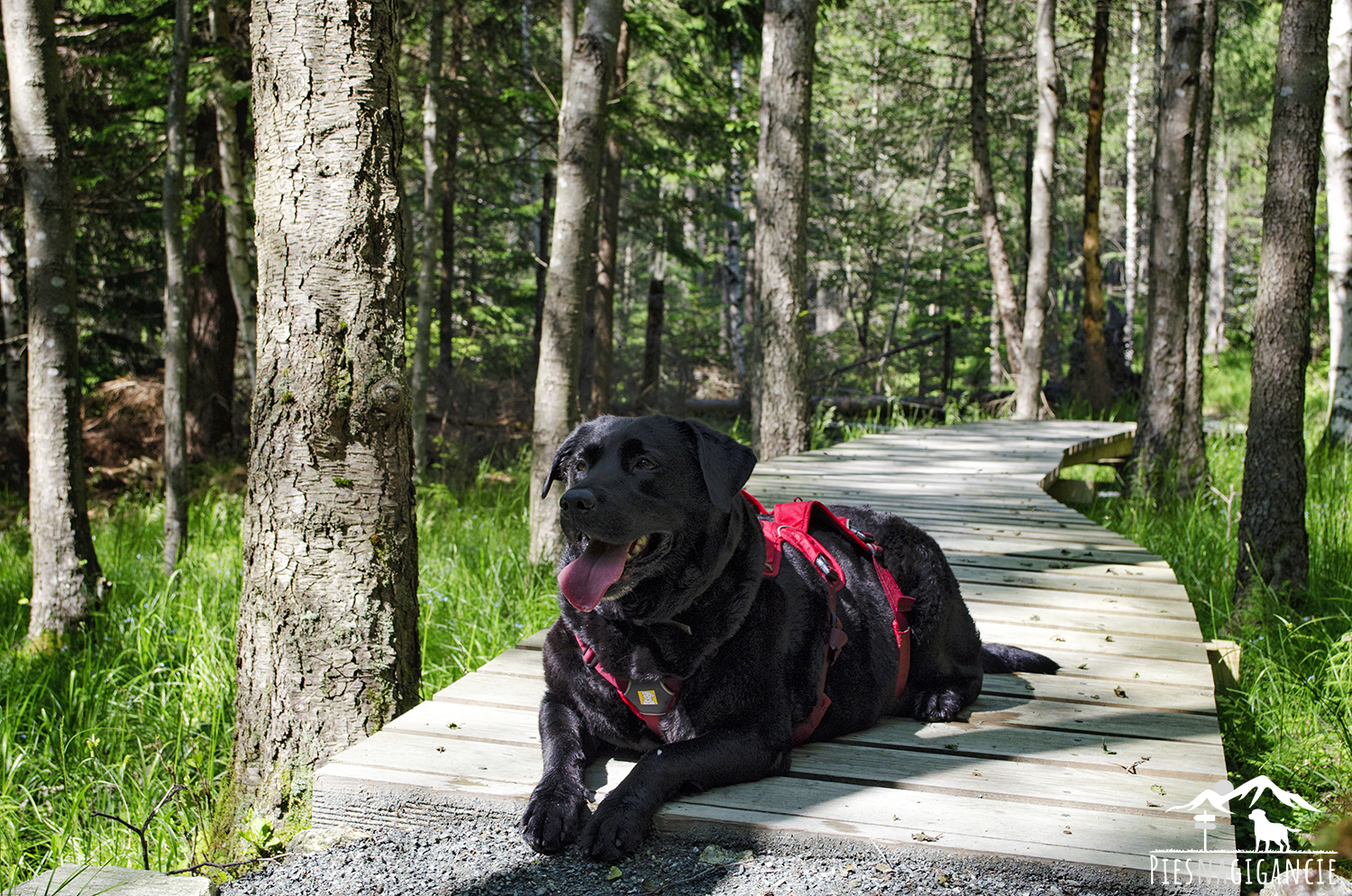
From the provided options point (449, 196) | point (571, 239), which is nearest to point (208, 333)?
point (449, 196)

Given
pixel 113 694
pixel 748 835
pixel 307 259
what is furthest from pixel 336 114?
pixel 113 694

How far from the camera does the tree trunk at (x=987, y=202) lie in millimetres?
12781

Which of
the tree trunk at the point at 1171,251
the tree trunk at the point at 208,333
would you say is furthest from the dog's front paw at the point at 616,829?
the tree trunk at the point at 208,333

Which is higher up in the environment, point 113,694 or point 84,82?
point 84,82

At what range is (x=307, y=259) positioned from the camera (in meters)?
2.87

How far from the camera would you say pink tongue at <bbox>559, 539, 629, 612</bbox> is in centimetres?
212

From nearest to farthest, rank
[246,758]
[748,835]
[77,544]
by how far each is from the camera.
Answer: [748,835]
[246,758]
[77,544]

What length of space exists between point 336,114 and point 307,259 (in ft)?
1.50

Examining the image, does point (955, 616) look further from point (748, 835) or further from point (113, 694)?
point (113, 694)

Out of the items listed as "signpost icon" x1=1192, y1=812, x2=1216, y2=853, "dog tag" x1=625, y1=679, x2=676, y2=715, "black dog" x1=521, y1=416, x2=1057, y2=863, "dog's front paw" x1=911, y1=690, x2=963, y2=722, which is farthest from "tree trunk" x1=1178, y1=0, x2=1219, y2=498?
"dog tag" x1=625, y1=679, x2=676, y2=715

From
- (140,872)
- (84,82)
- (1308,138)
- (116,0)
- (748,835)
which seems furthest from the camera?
(116,0)

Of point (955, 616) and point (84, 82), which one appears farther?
point (84, 82)

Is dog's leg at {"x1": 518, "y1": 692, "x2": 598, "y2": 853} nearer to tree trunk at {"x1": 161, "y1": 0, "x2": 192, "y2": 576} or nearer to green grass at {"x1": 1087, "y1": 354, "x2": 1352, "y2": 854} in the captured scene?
green grass at {"x1": 1087, "y1": 354, "x2": 1352, "y2": 854}

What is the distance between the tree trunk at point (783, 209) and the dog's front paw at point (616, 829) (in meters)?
5.78
